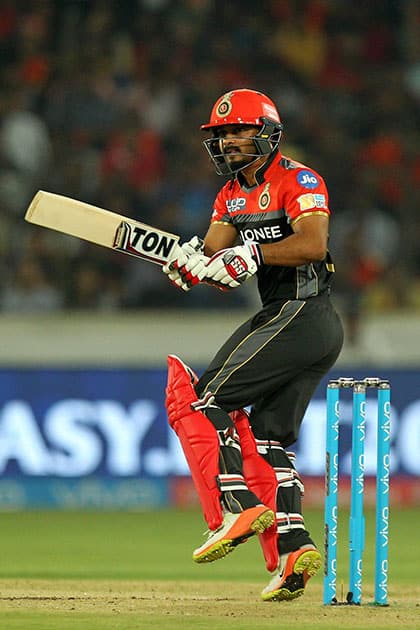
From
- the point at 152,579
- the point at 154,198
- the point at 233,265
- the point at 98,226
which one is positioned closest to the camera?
the point at 233,265

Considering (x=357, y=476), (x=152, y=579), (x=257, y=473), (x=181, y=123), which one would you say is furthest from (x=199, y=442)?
(x=181, y=123)

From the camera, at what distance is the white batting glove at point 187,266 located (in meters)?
5.35

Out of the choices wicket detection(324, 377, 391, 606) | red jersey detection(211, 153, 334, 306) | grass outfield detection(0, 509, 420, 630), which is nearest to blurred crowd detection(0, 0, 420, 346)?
grass outfield detection(0, 509, 420, 630)

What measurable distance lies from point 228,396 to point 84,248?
17.7 feet

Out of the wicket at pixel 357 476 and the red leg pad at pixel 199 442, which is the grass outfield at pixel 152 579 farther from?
the red leg pad at pixel 199 442

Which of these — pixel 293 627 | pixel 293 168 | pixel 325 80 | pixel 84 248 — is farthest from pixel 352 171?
pixel 293 627

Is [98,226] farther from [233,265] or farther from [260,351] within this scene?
[260,351]

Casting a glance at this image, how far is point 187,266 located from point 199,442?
686 millimetres

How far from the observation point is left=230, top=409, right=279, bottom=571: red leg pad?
5590mm

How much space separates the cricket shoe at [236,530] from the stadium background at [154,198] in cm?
474

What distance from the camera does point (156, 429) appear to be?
10328 mm

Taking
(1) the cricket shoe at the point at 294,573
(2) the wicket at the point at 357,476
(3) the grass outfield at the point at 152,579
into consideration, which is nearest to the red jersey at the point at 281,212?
(2) the wicket at the point at 357,476

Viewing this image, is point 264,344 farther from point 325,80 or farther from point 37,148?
point 325,80

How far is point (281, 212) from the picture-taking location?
552cm
